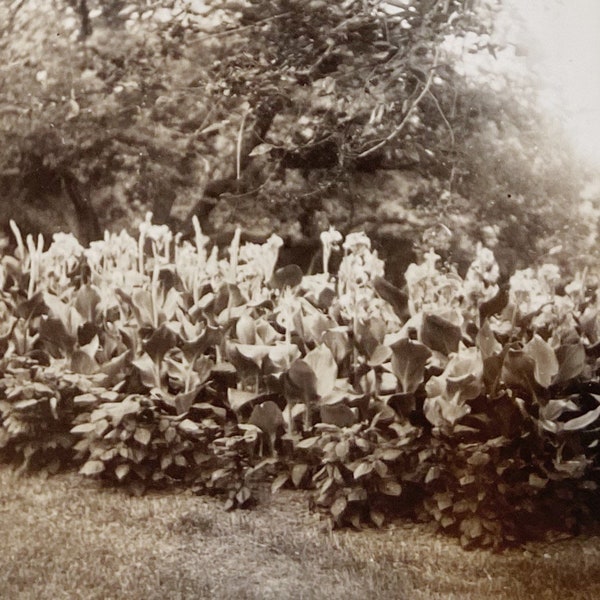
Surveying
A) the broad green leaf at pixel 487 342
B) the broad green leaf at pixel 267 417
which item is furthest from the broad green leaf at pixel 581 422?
the broad green leaf at pixel 267 417

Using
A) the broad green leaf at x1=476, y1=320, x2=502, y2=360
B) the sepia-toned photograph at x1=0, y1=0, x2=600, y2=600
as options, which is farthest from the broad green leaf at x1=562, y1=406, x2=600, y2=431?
the broad green leaf at x1=476, y1=320, x2=502, y2=360

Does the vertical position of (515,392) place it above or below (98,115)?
below

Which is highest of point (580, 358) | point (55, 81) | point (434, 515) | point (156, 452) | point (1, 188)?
point (55, 81)

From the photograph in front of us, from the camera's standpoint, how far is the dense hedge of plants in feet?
7.71

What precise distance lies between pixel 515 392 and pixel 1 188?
1.83 meters

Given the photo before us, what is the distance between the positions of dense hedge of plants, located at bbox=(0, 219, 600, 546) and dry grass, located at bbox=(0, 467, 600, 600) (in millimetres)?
71

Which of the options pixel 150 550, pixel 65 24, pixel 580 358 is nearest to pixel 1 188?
pixel 65 24

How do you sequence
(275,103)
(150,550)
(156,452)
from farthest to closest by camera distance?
(275,103) → (156,452) → (150,550)

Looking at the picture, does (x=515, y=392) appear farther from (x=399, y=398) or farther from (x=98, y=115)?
(x=98, y=115)

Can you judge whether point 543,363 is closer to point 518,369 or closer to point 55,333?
point 518,369

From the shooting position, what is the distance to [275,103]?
2.70 meters

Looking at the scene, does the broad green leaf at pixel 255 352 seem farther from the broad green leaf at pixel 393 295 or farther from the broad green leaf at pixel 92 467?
the broad green leaf at pixel 92 467

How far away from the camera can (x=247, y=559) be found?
2328 mm

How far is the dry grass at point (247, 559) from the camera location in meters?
2.26
